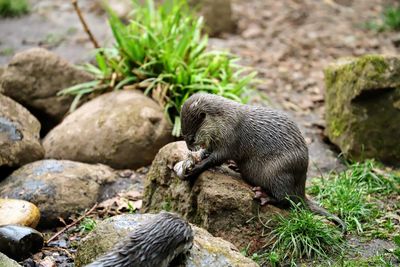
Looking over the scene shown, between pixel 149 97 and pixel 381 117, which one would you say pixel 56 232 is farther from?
pixel 381 117

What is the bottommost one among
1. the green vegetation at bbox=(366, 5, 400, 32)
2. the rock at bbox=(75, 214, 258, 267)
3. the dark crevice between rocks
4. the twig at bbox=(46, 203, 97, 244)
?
the green vegetation at bbox=(366, 5, 400, 32)

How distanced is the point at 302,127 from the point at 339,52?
11.4 ft

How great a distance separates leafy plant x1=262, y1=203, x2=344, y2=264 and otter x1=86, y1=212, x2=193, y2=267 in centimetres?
107

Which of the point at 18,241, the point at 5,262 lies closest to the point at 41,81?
the point at 18,241

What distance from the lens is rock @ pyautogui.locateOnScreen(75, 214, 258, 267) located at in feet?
14.1

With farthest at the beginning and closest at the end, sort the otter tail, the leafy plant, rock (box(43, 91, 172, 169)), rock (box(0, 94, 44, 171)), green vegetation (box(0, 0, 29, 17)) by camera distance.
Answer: green vegetation (box(0, 0, 29, 17))
rock (box(43, 91, 172, 169))
rock (box(0, 94, 44, 171))
the otter tail
the leafy plant

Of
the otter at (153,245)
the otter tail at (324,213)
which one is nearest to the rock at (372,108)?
the otter tail at (324,213)

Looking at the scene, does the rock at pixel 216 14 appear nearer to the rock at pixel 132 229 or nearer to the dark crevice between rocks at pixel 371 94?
the dark crevice between rocks at pixel 371 94

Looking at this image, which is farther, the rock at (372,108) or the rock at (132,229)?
the rock at (372,108)

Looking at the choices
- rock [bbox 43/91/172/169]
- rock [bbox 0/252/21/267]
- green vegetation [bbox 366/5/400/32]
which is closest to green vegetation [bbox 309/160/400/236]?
rock [bbox 43/91/172/169]

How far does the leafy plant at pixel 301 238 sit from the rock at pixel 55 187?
2.26 meters

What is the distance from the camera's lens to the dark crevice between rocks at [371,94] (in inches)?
275

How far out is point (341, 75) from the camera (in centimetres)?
734

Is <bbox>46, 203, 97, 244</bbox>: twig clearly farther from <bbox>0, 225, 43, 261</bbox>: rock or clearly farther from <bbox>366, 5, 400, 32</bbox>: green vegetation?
<bbox>366, 5, 400, 32</bbox>: green vegetation
